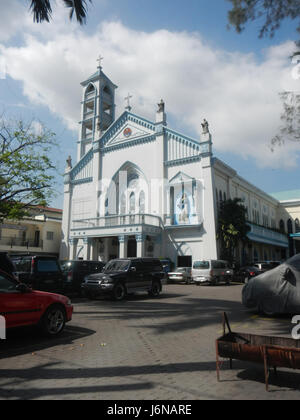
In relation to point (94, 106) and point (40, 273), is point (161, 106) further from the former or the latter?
point (40, 273)

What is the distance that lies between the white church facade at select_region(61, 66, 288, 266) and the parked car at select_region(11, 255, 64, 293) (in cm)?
1408

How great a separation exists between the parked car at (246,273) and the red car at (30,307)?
19.6 metres

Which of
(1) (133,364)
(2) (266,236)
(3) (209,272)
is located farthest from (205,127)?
(1) (133,364)

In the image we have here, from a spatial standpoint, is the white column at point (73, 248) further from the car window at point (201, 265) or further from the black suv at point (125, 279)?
the black suv at point (125, 279)

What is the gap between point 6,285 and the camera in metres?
6.41

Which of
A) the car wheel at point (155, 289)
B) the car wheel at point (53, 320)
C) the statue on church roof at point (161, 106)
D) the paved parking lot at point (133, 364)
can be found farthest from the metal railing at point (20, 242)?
the car wheel at point (53, 320)

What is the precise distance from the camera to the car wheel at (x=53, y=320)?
6.96m

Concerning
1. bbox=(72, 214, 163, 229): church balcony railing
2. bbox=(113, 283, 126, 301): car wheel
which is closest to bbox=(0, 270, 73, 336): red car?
bbox=(113, 283, 126, 301): car wheel

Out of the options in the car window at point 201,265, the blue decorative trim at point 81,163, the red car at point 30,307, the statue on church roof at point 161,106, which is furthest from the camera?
the blue decorative trim at point 81,163

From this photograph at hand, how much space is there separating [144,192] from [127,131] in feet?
23.6

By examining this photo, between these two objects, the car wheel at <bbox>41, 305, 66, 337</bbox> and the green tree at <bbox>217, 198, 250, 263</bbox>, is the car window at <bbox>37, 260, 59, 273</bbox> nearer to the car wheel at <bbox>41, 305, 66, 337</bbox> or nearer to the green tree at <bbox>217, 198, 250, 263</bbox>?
the car wheel at <bbox>41, 305, 66, 337</bbox>
